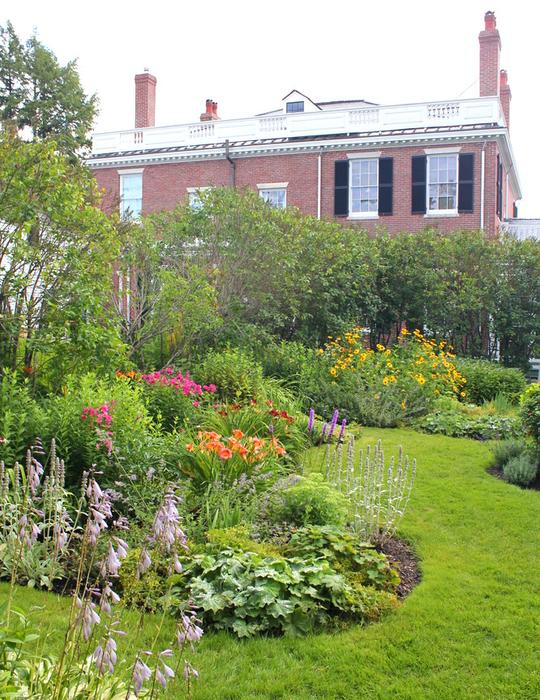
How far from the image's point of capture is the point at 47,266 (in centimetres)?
786

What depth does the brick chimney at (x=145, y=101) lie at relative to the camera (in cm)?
2890

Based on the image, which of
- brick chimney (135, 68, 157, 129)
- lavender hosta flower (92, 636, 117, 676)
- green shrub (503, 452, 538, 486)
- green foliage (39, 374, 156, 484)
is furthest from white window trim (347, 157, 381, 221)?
lavender hosta flower (92, 636, 117, 676)

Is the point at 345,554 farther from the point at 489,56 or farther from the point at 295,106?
the point at 295,106

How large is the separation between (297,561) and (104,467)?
194 centimetres

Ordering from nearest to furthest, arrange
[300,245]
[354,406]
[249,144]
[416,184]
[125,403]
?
1. [125,403]
2. [354,406]
3. [300,245]
4. [416,184]
5. [249,144]

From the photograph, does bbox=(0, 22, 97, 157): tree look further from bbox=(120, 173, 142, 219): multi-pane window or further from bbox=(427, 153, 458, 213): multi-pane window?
bbox=(427, 153, 458, 213): multi-pane window

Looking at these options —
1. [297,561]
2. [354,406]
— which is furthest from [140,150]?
[297,561]

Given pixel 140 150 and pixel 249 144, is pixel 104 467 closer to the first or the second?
pixel 249 144

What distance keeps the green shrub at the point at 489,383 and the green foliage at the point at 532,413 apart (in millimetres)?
5262

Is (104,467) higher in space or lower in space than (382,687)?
higher

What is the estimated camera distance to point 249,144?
2534 centimetres

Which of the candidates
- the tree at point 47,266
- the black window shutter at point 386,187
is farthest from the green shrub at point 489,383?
the black window shutter at point 386,187

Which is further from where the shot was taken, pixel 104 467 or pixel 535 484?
pixel 535 484

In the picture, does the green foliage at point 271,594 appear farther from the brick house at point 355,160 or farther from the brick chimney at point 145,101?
the brick chimney at point 145,101
